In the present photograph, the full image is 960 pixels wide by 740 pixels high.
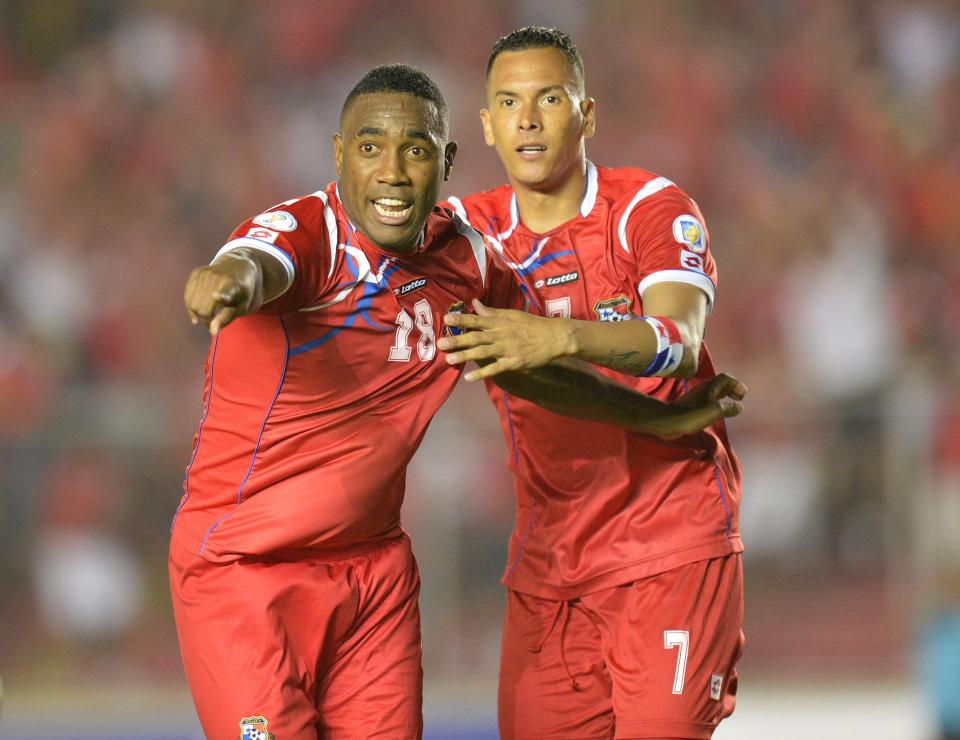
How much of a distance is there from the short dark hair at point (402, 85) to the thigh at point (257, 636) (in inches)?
44.8

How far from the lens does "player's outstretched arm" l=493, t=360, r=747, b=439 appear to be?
3.37 metres

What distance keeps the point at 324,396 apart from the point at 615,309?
90 centimetres

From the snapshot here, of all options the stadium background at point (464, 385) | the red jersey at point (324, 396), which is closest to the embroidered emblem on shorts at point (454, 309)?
the red jersey at point (324, 396)

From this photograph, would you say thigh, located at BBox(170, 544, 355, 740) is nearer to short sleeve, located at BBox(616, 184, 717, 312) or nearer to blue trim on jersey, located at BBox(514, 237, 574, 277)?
blue trim on jersey, located at BBox(514, 237, 574, 277)

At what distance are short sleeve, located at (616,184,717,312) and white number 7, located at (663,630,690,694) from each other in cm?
88

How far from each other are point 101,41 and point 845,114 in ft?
19.3

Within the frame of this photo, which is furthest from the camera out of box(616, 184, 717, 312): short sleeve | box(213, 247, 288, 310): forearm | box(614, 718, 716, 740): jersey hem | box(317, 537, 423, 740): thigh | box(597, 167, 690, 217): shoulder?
box(597, 167, 690, 217): shoulder

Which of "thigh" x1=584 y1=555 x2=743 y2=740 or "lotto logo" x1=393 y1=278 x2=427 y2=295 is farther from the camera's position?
"thigh" x1=584 y1=555 x2=743 y2=740

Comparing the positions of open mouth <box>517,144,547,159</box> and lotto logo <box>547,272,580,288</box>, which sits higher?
open mouth <box>517,144,547,159</box>

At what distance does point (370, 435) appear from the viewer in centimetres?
318

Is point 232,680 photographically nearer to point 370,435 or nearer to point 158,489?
point 370,435

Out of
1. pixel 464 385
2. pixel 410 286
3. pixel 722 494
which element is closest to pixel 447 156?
pixel 410 286

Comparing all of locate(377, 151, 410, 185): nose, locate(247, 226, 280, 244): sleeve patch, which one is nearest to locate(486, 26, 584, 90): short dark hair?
locate(377, 151, 410, 185): nose

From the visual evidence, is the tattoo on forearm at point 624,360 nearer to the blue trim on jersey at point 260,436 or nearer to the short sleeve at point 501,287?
the short sleeve at point 501,287
